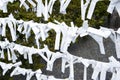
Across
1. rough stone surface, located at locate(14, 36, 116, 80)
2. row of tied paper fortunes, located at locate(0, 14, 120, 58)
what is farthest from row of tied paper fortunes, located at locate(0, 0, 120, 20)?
rough stone surface, located at locate(14, 36, 116, 80)

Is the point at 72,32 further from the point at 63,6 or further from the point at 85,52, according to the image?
the point at 85,52

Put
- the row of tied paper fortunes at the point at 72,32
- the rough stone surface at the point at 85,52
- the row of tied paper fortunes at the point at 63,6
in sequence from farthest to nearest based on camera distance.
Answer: the rough stone surface at the point at 85,52
the row of tied paper fortunes at the point at 72,32
the row of tied paper fortunes at the point at 63,6

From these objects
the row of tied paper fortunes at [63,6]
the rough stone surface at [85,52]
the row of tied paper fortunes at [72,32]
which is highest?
the row of tied paper fortunes at [63,6]

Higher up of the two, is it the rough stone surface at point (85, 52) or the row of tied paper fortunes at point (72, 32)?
the row of tied paper fortunes at point (72, 32)

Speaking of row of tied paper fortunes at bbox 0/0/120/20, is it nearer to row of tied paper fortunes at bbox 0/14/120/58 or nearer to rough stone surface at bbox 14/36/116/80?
row of tied paper fortunes at bbox 0/14/120/58

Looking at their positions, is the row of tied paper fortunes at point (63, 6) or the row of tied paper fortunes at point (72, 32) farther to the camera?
the row of tied paper fortunes at point (72, 32)

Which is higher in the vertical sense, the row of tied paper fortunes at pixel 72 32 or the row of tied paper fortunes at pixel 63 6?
the row of tied paper fortunes at pixel 63 6

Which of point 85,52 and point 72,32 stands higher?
point 72,32

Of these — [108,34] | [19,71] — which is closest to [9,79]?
[19,71]

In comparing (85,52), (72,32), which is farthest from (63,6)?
(85,52)

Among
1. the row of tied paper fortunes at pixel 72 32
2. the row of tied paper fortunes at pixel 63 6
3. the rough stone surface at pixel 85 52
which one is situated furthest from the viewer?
the rough stone surface at pixel 85 52

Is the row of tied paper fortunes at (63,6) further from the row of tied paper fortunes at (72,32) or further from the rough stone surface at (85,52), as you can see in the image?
the rough stone surface at (85,52)

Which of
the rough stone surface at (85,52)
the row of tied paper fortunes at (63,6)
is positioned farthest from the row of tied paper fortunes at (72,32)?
the rough stone surface at (85,52)

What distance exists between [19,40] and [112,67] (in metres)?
1.68
